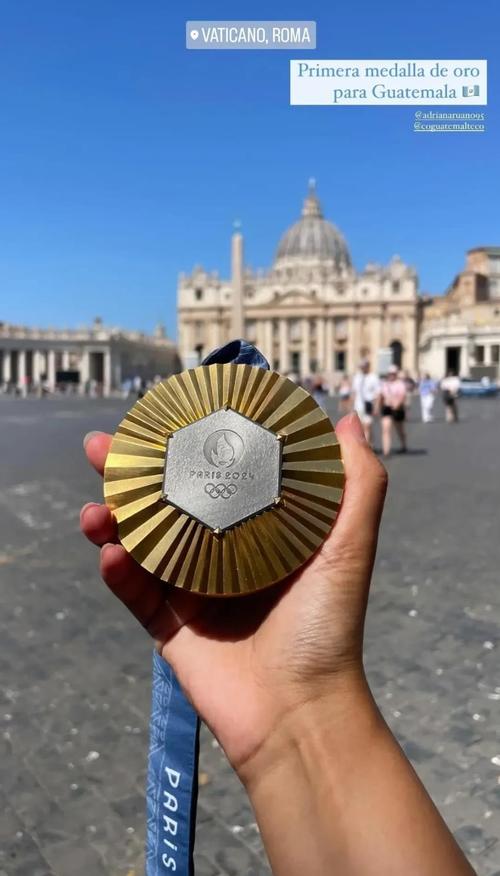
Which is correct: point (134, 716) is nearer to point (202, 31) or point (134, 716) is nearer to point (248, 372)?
point (248, 372)

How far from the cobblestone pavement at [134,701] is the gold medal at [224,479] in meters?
1.47

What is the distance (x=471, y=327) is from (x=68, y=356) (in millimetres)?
43040

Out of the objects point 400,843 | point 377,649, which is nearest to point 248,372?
point 400,843

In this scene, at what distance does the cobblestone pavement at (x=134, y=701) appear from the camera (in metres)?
2.39

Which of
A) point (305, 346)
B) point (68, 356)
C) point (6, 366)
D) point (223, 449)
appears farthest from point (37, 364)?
point (223, 449)

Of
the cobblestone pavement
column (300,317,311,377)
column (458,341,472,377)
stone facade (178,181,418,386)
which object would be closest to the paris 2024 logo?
the cobblestone pavement

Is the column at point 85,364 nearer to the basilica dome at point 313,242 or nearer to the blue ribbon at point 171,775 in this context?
the basilica dome at point 313,242

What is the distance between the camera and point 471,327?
60.2m

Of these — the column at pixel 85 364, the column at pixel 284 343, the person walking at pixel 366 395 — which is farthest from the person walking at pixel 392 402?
the column at pixel 284 343

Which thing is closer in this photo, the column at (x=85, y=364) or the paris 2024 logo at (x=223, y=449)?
the paris 2024 logo at (x=223, y=449)

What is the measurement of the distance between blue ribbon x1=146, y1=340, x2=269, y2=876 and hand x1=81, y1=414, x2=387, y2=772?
0.62 ft

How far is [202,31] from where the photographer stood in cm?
443

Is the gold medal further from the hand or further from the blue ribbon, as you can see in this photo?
the blue ribbon

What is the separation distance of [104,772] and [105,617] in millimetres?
1775
